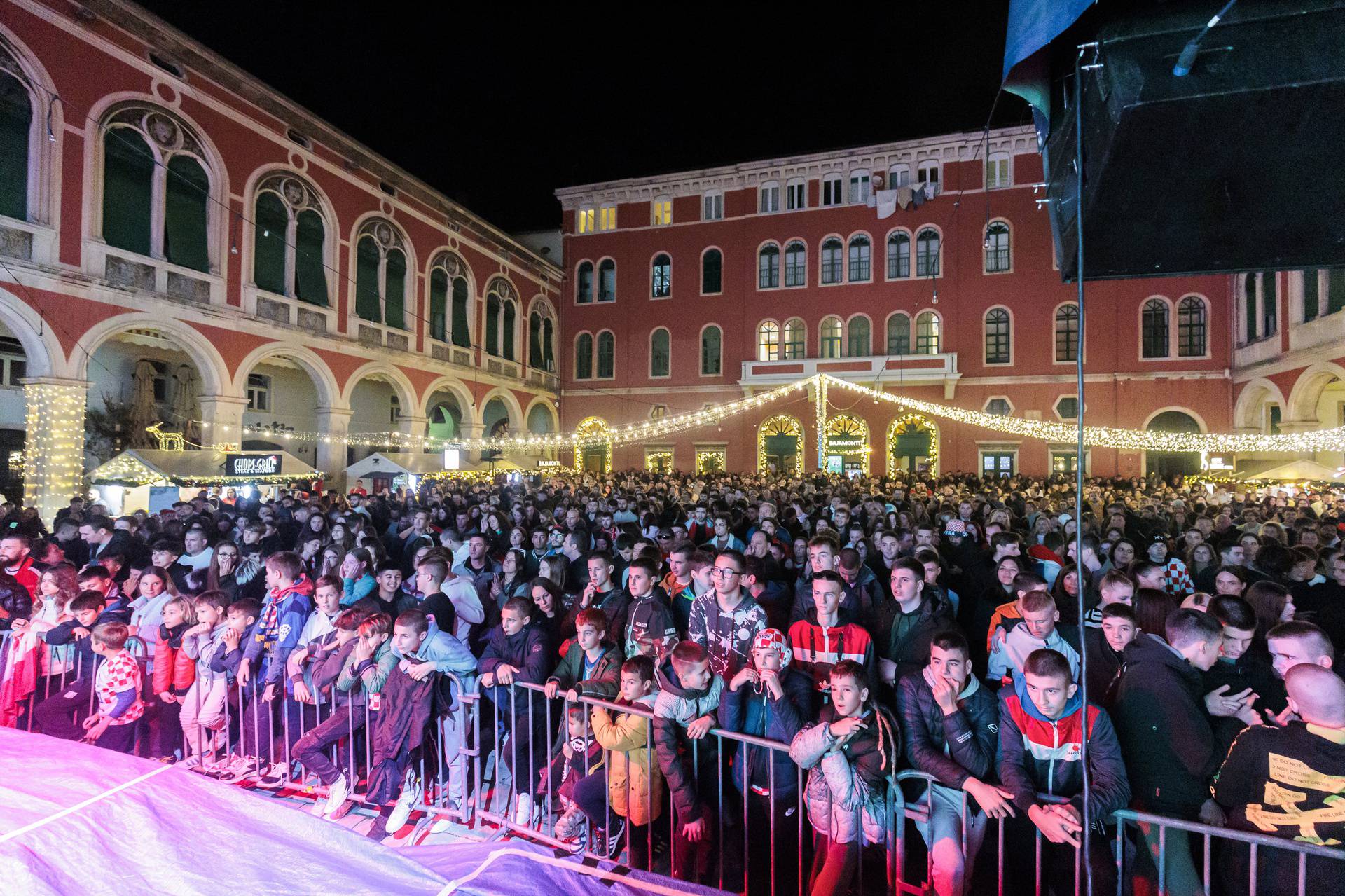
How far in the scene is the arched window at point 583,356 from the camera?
106 ft

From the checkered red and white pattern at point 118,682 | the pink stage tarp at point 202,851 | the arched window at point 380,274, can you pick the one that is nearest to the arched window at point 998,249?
the arched window at point 380,274

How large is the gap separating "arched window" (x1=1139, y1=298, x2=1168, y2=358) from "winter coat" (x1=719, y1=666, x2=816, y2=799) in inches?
1133

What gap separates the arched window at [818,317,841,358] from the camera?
93.9 feet

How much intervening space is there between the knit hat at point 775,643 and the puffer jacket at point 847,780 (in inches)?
17.1

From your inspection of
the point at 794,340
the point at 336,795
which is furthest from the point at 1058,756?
the point at 794,340

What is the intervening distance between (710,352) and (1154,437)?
1764 centimetres

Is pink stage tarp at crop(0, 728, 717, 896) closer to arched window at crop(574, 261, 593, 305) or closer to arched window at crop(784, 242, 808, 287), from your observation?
arched window at crop(784, 242, 808, 287)

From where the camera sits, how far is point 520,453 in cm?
2827

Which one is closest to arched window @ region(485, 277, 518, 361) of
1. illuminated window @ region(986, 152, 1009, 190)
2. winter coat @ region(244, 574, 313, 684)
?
illuminated window @ region(986, 152, 1009, 190)

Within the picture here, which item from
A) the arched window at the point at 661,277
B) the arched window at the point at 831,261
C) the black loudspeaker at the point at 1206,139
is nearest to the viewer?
the black loudspeaker at the point at 1206,139

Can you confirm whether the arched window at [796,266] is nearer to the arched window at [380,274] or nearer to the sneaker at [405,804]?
the arched window at [380,274]

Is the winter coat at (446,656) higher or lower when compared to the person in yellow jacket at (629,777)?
higher

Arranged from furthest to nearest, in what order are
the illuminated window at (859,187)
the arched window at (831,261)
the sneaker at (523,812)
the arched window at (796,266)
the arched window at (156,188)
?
1. the arched window at (796,266)
2. the arched window at (831,261)
3. the illuminated window at (859,187)
4. the arched window at (156,188)
5. the sneaker at (523,812)

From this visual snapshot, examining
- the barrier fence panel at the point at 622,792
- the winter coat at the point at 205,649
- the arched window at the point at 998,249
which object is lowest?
the barrier fence panel at the point at 622,792
